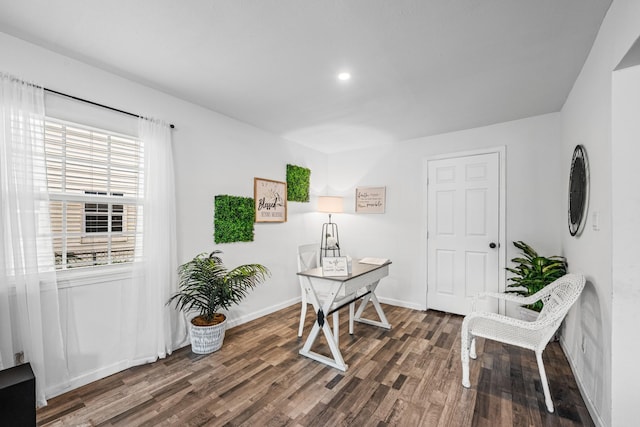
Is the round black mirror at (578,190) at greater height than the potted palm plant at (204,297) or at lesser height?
greater

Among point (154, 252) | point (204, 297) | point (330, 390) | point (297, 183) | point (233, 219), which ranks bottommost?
point (330, 390)

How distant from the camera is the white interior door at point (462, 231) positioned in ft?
11.6

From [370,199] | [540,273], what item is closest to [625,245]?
[540,273]

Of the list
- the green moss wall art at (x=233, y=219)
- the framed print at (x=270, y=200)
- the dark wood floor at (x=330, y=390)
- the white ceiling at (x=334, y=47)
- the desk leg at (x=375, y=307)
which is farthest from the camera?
the framed print at (x=270, y=200)

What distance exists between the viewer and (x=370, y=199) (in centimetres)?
448

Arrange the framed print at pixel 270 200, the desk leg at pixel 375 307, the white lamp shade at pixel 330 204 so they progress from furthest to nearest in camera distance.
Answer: the white lamp shade at pixel 330 204
the framed print at pixel 270 200
the desk leg at pixel 375 307

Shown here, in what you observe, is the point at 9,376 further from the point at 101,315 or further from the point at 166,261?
the point at 166,261

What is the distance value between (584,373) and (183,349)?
3.29m

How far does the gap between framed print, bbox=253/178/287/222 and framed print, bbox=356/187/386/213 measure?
4.03 ft

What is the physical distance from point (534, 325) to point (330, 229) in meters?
3.25

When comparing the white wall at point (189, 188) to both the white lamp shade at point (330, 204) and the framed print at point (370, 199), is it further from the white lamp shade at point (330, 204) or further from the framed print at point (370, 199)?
the framed print at point (370, 199)

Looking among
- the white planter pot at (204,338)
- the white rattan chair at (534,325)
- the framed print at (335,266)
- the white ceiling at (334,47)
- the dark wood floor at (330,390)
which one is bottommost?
the dark wood floor at (330,390)

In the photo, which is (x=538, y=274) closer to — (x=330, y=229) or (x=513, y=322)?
(x=513, y=322)

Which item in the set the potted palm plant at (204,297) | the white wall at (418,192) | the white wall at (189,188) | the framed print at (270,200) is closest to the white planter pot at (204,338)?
the potted palm plant at (204,297)
